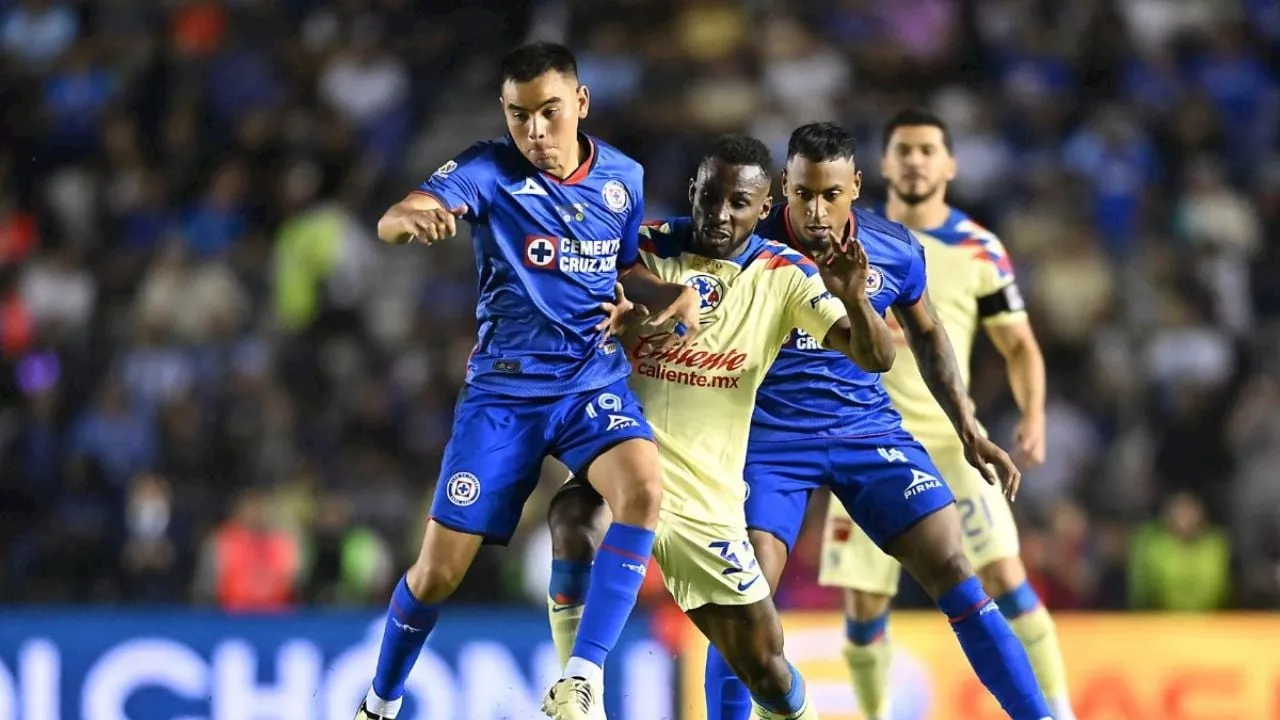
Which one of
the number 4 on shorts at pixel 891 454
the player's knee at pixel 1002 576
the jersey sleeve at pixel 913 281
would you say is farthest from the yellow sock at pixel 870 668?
the jersey sleeve at pixel 913 281

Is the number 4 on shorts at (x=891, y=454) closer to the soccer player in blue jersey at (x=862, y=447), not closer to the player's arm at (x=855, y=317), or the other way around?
the soccer player in blue jersey at (x=862, y=447)

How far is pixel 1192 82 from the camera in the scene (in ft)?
50.4

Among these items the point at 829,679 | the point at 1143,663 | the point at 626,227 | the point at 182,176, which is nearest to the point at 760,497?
the point at 626,227

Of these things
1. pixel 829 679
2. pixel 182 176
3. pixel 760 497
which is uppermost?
pixel 182 176

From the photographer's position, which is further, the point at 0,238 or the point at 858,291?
the point at 0,238

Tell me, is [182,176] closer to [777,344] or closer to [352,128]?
[352,128]

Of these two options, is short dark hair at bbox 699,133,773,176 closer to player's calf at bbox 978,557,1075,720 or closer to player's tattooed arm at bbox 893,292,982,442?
player's tattooed arm at bbox 893,292,982,442

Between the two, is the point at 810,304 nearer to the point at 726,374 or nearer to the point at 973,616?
the point at 726,374

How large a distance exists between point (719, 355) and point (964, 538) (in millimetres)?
1863

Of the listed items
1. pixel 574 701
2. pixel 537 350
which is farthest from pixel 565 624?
pixel 537 350

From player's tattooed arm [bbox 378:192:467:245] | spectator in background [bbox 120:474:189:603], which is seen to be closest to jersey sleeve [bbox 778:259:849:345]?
player's tattooed arm [bbox 378:192:467:245]

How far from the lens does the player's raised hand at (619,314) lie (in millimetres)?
6793

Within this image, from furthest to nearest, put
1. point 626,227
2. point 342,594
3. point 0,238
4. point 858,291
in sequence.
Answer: point 0,238 → point 342,594 → point 626,227 → point 858,291

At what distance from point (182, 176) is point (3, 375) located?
2.30 meters
